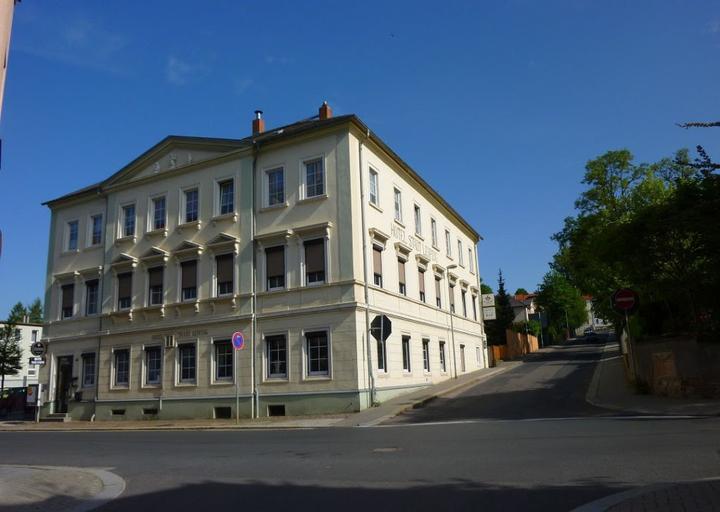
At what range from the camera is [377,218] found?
79.5 feet

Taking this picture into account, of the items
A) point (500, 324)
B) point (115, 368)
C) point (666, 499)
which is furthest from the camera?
point (500, 324)

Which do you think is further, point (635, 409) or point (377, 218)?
point (377, 218)

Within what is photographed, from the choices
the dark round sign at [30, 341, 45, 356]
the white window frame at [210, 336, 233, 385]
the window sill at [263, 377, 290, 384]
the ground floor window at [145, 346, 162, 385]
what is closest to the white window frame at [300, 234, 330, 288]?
the window sill at [263, 377, 290, 384]

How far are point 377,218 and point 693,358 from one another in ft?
40.5

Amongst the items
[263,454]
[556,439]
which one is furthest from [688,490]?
[263,454]

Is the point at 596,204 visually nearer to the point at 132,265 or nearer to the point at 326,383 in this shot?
the point at 326,383

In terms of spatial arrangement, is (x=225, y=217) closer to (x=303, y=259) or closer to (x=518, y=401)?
(x=303, y=259)

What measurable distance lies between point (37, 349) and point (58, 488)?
2322 cm

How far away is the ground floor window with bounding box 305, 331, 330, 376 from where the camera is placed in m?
21.8

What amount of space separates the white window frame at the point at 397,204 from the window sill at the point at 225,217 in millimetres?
6817

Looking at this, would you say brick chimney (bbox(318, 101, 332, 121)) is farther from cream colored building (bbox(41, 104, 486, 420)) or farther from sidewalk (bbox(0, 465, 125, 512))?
sidewalk (bbox(0, 465, 125, 512))

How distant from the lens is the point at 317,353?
22078 mm

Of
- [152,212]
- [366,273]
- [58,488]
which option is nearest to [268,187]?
[366,273]

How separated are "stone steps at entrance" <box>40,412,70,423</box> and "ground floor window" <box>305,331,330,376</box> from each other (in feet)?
42.6
